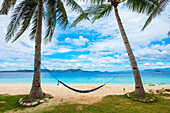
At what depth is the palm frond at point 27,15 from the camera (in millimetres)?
4223

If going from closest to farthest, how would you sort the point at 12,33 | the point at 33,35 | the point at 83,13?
1. the point at 12,33
2. the point at 83,13
3. the point at 33,35

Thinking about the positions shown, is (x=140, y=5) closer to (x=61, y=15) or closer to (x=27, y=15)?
(x=61, y=15)

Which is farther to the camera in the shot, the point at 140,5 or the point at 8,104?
the point at 140,5

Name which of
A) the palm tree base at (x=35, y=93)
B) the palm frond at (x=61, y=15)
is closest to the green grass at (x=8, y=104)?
the palm tree base at (x=35, y=93)

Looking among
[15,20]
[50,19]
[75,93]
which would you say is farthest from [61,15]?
[75,93]

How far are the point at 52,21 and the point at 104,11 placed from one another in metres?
2.63

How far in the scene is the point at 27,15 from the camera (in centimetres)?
436

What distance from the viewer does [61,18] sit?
4.33m

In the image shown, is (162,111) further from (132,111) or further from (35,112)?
(35,112)

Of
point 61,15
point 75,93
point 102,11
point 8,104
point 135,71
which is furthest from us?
point 75,93

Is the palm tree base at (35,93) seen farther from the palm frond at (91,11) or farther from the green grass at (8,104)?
the palm frond at (91,11)

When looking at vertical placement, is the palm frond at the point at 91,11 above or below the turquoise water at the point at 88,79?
above

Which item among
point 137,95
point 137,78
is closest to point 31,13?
point 137,78

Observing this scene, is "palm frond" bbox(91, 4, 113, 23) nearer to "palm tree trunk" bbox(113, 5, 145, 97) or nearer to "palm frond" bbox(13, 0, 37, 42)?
"palm tree trunk" bbox(113, 5, 145, 97)
